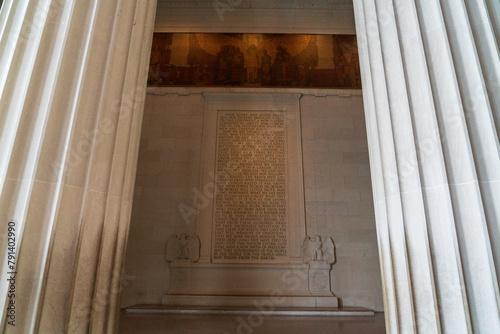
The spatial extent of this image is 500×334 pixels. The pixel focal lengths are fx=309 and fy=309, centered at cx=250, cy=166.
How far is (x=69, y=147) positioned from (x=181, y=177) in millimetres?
6022

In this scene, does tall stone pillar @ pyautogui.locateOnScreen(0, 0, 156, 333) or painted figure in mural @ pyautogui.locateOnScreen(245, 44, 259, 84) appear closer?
tall stone pillar @ pyautogui.locateOnScreen(0, 0, 156, 333)

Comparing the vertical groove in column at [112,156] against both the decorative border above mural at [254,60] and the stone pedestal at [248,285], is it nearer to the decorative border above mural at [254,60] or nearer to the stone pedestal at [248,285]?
the stone pedestal at [248,285]

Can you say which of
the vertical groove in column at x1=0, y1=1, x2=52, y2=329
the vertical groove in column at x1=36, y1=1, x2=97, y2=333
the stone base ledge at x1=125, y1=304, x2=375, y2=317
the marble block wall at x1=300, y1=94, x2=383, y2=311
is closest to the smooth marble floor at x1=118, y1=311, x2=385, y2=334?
the stone base ledge at x1=125, y1=304, x2=375, y2=317

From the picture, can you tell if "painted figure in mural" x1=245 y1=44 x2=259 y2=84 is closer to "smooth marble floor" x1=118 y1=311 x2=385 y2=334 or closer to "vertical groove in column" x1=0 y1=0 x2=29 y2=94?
"smooth marble floor" x1=118 y1=311 x2=385 y2=334

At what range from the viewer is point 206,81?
358 inches

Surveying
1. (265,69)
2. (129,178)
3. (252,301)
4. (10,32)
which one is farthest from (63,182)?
A: (265,69)

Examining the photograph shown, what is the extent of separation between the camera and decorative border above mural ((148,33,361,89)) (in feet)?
30.0

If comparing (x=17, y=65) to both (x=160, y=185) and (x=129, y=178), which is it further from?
(x=160, y=185)

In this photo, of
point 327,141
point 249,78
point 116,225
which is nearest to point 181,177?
point 249,78

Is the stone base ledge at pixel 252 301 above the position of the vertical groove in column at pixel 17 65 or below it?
below

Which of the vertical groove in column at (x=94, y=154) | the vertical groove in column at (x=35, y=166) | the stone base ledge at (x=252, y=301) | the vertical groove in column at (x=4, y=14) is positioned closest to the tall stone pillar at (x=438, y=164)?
the vertical groove in column at (x=94, y=154)

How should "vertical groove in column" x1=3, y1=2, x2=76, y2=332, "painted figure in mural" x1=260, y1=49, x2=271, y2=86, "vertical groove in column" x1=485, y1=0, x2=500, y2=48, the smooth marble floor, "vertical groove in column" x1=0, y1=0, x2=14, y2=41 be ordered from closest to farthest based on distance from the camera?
"vertical groove in column" x1=3, y1=2, x2=76, y2=332, "vertical groove in column" x1=0, y1=0, x2=14, y2=41, "vertical groove in column" x1=485, y1=0, x2=500, y2=48, the smooth marble floor, "painted figure in mural" x1=260, y1=49, x2=271, y2=86

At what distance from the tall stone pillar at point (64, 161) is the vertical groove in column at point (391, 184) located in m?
2.14

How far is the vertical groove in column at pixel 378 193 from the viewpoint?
93.1 inches
